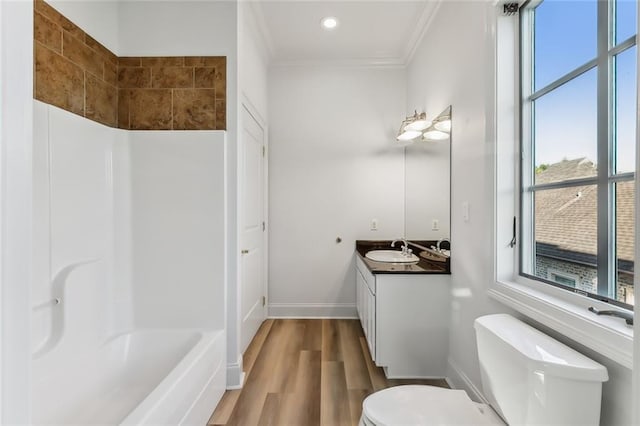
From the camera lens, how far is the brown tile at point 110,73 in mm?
1979

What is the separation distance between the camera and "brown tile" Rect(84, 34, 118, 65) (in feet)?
5.99

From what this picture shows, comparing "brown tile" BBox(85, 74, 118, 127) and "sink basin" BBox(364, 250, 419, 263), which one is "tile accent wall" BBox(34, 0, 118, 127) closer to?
"brown tile" BBox(85, 74, 118, 127)

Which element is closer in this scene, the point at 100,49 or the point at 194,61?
the point at 100,49

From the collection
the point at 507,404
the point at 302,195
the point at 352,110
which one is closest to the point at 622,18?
the point at 507,404

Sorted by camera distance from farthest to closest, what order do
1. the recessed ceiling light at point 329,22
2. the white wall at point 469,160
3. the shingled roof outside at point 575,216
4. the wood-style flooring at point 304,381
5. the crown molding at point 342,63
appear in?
the crown molding at point 342,63 → the recessed ceiling light at point 329,22 → the wood-style flooring at point 304,381 → the white wall at point 469,160 → the shingled roof outside at point 575,216

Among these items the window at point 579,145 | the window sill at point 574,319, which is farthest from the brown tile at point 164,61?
the window sill at point 574,319

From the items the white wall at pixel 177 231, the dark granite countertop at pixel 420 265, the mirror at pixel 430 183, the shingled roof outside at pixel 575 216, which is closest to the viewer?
the shingled roof outside at pixel 575 216

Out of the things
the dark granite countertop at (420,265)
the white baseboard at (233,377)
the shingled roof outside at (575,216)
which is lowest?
the white baseboard at (233,377)

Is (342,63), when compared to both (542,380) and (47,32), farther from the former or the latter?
(542,380)

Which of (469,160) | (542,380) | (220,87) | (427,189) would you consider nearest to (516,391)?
(542,380)

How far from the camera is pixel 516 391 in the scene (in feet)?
3.47

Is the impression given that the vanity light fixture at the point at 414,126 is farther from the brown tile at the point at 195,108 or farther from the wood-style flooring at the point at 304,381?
the wood-style flooring at the point at 304,381

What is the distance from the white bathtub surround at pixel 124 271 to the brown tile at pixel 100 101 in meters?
0.11

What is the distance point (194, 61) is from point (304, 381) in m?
2.26
